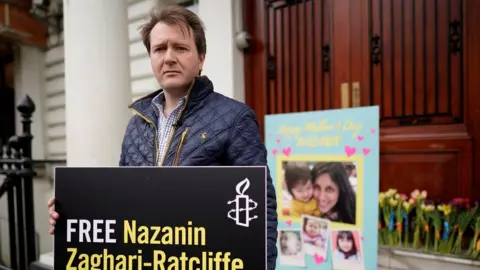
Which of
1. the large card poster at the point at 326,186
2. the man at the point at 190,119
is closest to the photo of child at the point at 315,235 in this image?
the large card poster at the point at 326,186

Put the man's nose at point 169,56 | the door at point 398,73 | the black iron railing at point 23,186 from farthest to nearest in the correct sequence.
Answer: the black iron railing at point 23,186, the door at point 398,73, the man's nose at point 169,56

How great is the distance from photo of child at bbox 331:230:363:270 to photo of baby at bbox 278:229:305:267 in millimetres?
253

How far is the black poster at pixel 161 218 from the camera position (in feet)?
3.79

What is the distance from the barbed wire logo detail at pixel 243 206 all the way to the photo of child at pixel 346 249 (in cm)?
145

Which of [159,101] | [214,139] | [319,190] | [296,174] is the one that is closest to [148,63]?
[296,174]

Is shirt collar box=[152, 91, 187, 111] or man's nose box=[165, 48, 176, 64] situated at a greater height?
man's nose box=[165, 48, 176, 64]

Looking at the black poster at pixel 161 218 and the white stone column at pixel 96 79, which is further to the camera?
the white stone column at pixel 96 79

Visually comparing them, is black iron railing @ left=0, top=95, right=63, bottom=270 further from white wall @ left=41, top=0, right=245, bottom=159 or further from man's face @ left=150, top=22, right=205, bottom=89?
man's face @ left=150, top=22, right=205, bottom=89

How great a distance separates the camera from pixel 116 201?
1244 millimetres

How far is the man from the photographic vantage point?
4.08 ft

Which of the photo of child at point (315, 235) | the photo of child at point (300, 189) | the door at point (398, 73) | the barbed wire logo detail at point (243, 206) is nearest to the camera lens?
the barbed wire logo detail at point (243, 206)

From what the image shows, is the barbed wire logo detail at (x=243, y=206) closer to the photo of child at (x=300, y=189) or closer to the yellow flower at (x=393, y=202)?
the photo of child at (x=300, y=189)

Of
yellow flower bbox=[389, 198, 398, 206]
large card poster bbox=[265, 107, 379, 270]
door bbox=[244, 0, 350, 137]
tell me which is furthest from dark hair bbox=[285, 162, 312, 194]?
door bbox=[244, 0, 350, 137]

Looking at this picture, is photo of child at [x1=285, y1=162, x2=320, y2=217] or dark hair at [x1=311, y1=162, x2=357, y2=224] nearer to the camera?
dark hair at [x1=311, y1=162, x2=357, y2=224]
